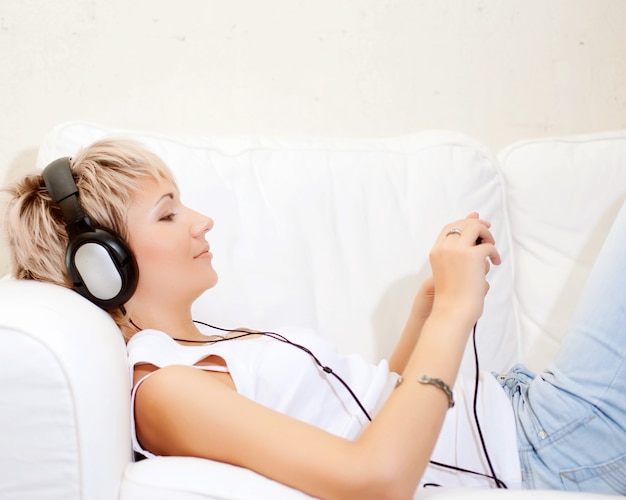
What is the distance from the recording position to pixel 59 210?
1035mm

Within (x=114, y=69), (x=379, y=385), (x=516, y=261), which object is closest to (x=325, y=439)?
(x=379, y=385)

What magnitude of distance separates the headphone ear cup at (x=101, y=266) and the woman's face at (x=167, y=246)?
0.09m

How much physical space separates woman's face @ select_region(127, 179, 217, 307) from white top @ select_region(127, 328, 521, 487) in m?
0.08

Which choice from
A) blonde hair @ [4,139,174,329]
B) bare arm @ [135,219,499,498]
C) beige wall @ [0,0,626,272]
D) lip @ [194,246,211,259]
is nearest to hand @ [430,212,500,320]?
bare arm @ [135,219,499,498]

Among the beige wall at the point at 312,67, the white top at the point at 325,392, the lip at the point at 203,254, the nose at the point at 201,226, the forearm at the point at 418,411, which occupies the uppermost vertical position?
the beige wall at the point at 312,67

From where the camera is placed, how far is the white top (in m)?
0.97

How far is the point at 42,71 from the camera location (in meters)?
1.51

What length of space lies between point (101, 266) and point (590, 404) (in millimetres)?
701

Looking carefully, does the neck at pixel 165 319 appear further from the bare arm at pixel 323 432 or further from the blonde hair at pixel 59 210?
the bare arm at pixel 323 432

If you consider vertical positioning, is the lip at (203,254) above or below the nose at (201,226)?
below

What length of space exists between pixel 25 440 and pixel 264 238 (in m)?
0.66

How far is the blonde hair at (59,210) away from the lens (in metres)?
1.02

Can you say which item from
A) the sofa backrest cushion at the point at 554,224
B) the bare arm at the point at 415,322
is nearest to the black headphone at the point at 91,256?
the bare arm at the point at 415,322

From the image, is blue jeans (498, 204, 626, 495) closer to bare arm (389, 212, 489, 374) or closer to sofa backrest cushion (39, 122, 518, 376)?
bare arm (389, 212, 489, 374)
